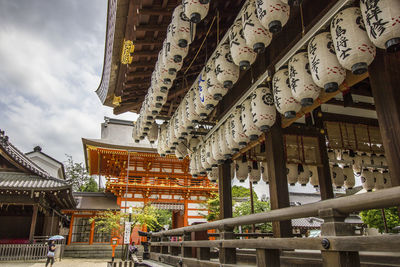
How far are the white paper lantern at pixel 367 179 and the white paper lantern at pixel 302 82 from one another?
4781 millimetres

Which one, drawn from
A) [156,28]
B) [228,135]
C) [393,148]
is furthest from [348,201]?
[156,28]

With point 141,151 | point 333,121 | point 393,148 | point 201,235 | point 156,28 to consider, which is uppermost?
point 141,151

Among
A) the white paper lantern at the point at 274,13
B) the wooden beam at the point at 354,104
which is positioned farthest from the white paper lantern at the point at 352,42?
the wooden beam at the point at 354,104

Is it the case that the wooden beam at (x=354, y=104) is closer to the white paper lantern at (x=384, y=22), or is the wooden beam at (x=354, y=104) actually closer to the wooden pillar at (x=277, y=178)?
the wooden pillar at (x=277, y=178)

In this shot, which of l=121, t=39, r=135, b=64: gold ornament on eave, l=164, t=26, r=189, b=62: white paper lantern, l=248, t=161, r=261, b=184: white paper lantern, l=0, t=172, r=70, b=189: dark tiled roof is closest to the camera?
l=164, t=26, r=189, b=62: white paper lantern

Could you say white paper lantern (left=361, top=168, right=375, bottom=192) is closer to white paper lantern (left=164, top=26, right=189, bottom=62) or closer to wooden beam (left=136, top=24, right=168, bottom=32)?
white paper lantern (left=164, top=26, right=189, bottom=62)

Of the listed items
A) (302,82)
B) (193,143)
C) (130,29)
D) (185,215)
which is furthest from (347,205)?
(185,215)

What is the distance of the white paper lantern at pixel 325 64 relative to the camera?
2725mm

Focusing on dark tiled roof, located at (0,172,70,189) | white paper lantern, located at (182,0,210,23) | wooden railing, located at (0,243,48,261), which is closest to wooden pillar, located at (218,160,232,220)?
white paper lantern, located at (182,0,210,23)

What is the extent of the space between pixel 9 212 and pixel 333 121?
18144 mm

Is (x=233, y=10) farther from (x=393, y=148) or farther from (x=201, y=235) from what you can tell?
(x=201, y=235)

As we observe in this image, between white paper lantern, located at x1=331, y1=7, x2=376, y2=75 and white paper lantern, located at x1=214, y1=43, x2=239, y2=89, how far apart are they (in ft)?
5.31

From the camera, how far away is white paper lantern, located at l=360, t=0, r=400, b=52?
212cm

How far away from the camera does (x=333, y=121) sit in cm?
582
